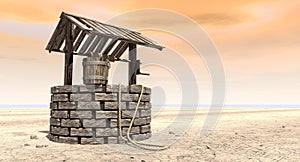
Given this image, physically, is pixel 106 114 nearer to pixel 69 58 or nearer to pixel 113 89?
pixel 113 89

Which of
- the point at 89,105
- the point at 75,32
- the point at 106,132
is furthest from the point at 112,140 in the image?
the point at 75,32

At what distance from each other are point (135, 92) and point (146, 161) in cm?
398

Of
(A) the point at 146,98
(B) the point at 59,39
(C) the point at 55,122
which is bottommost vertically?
(C) the point at 55,122

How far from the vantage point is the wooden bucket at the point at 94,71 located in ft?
35.3

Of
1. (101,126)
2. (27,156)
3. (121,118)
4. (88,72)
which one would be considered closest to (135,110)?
(121,118)

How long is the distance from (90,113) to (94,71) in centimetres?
149

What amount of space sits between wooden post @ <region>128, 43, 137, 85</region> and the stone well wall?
189 cm

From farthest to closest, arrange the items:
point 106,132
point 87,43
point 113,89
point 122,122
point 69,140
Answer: point 87,43
point 122,122
point 113,89
point 69,140
point 106,132

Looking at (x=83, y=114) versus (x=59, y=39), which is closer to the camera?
(x=83, y=114)

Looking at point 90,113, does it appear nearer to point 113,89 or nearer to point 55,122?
point 113,89

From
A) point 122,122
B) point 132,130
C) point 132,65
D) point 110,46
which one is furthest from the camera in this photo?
point 132,65

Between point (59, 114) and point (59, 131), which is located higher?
point (59, 114)

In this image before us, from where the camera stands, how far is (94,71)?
Result: 10.8m

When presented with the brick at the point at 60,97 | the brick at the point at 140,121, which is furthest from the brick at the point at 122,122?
the brick at the point at 60,97
